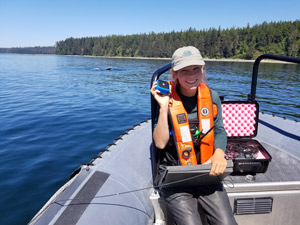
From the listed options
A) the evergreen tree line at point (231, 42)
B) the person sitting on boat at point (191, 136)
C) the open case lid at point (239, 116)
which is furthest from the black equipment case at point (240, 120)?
the evergreen tree line at point (231, 42)

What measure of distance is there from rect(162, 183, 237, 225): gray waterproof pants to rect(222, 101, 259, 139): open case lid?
5.50 ft

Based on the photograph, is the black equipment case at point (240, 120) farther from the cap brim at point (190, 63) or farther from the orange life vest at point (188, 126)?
the cap brim at point (190, 63)

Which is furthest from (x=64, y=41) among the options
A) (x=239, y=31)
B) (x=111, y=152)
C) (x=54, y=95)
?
(x=111, y=152)

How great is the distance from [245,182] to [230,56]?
3996 inches

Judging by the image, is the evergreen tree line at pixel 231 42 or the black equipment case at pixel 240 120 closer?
the black equipment case at pixel 240 120

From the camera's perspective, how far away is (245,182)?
8.07 ft

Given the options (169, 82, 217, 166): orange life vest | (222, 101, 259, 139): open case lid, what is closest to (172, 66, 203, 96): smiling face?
(169, 82, 217, 166): orange life vest

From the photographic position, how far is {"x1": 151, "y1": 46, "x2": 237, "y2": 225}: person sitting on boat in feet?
6.22

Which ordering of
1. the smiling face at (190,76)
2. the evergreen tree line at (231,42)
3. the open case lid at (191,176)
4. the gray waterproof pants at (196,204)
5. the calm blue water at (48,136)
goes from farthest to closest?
the evergreen tree line at (231,42) < the calm blue water at (48,136) < the smiling face at (190,76) < the gray waterproof pants at (196,204) < the open case lid at (191,176)

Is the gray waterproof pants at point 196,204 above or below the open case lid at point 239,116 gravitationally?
below

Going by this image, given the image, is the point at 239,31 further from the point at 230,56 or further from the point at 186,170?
the point at 186,170

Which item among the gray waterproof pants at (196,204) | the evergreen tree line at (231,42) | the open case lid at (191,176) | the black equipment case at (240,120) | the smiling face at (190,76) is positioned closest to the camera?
the open case lid at (191,176)

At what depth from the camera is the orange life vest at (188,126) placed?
2074 mm

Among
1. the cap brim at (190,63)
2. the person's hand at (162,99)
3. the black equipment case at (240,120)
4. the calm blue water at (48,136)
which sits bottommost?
the calm blue water at (48,136)
